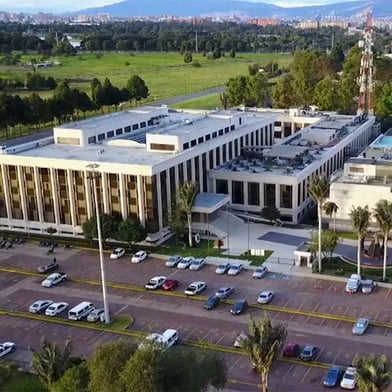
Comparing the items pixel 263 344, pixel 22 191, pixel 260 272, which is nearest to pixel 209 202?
pixel 260 272

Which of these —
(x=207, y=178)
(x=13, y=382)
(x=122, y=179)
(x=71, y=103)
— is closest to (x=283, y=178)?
(x=207, y=178)

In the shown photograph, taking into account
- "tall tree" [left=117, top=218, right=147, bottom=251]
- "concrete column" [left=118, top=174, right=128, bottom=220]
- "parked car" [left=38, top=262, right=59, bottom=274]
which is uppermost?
"concrete column" [left=118, top=174, right=128, bottom=220]

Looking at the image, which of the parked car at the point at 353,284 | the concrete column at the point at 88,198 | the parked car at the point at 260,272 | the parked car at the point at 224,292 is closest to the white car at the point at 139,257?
the concrete column at the point at 88,198

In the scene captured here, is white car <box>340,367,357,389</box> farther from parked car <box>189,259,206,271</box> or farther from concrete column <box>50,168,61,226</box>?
concrete column <box>50,168,61,226</box>

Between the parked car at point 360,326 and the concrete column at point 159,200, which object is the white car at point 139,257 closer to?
the concrete column at point 159,200

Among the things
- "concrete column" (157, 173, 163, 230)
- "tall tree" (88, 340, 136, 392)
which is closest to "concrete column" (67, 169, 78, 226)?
"concrete column" (157, 173, 163, 230)

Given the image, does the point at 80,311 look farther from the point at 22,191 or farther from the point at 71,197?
the point at 22,191
